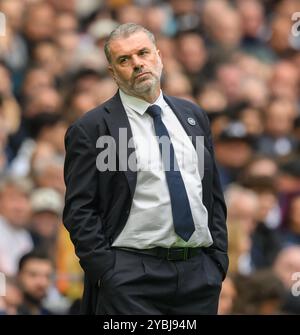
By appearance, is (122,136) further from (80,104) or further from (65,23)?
(65,23)

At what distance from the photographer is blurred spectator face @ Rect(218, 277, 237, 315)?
Result: 28.2 feet

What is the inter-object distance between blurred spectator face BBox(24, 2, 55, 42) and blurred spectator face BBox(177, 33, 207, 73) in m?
1.23

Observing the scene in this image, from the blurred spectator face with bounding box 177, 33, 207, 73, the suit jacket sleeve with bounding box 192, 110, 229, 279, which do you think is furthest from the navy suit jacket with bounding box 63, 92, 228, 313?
the blurred spectator face with bounding box 177, 33, 207, 73

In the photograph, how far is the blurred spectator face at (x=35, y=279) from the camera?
878 centimetres

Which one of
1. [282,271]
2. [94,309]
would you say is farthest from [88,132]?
[282,271]

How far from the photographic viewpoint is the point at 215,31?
12930 mm

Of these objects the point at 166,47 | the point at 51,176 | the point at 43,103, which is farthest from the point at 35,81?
the point at 51,176

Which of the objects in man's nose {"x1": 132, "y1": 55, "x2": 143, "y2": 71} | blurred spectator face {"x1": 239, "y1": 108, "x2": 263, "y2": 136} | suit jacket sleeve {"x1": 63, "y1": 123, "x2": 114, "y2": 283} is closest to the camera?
suit jacket sleeve {"x1": 63, "y1": 123, "x2": 114, "y2": 283}

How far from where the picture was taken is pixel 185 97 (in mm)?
11469

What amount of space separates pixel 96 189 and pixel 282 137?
5.39m

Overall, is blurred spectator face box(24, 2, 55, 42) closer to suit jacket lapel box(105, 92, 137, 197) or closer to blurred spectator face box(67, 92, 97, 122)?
blurred spectator face box(67, 92, 97, 122)

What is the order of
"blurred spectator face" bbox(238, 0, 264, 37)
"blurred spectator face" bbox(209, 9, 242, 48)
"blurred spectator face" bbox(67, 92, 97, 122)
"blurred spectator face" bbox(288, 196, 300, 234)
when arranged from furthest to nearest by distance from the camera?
"blurred spectator face" bbox(238, 0, 264, 37) → "blurred spectator face" bbox(209, 9, 242, 48) → "blurred spectator face" bbox(67, 92, 97, 122) → "blurred spectator face" bbox(288, 196, 300, 234)

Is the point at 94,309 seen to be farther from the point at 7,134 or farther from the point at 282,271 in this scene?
the point at 7,134

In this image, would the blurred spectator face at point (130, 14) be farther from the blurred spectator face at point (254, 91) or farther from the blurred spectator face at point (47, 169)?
the blurred spectator face at point (47, 169)
